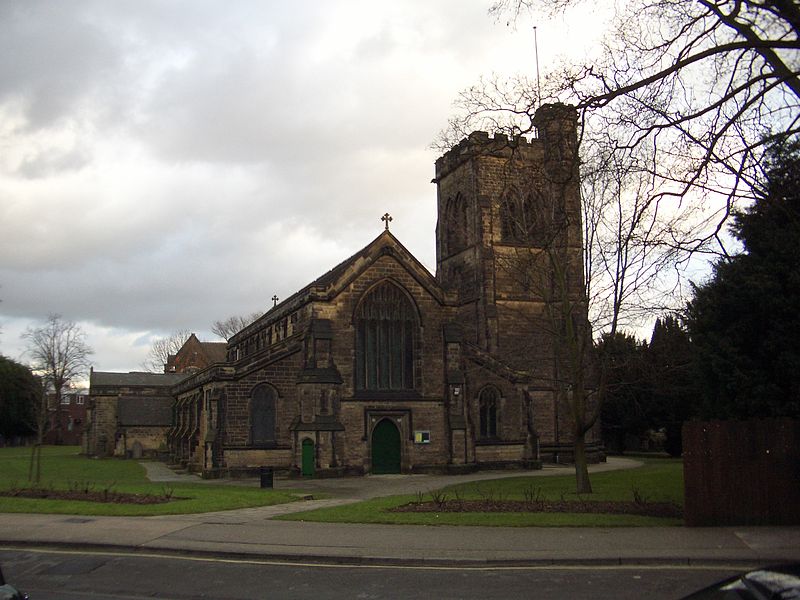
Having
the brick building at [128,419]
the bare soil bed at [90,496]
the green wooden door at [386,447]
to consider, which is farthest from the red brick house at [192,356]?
the bare soil bed at [90,496]

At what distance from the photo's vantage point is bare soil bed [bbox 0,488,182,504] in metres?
21.4

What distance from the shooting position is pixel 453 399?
39.1m

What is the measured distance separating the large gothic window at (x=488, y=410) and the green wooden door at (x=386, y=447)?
5.37 metres

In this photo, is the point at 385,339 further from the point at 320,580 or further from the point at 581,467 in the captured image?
the point at 320,580

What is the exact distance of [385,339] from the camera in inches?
1566

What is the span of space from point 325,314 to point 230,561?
2581 centimetres

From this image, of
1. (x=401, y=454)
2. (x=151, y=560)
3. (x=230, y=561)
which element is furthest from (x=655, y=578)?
(x=401, y=454)

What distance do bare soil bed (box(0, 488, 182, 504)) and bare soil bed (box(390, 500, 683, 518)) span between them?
23.7 feet

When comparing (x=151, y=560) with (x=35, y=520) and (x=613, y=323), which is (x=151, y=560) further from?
(x=613, y=323)

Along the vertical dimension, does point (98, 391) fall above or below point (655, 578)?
above

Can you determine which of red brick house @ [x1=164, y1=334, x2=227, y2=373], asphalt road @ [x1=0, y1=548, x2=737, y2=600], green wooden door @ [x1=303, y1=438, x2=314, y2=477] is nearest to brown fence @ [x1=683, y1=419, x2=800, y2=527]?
asphalt road @ [x1=0, y1=548, x2=737, y2=600]

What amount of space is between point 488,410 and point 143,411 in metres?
35.5

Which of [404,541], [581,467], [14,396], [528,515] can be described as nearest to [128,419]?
[14,396]

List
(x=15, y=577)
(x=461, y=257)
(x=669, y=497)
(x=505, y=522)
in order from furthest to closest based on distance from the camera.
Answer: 1. (x=461, y=257)
2. (x=669, y=497)
3. (x=505, y=522)
4. (x=15, y=577)
